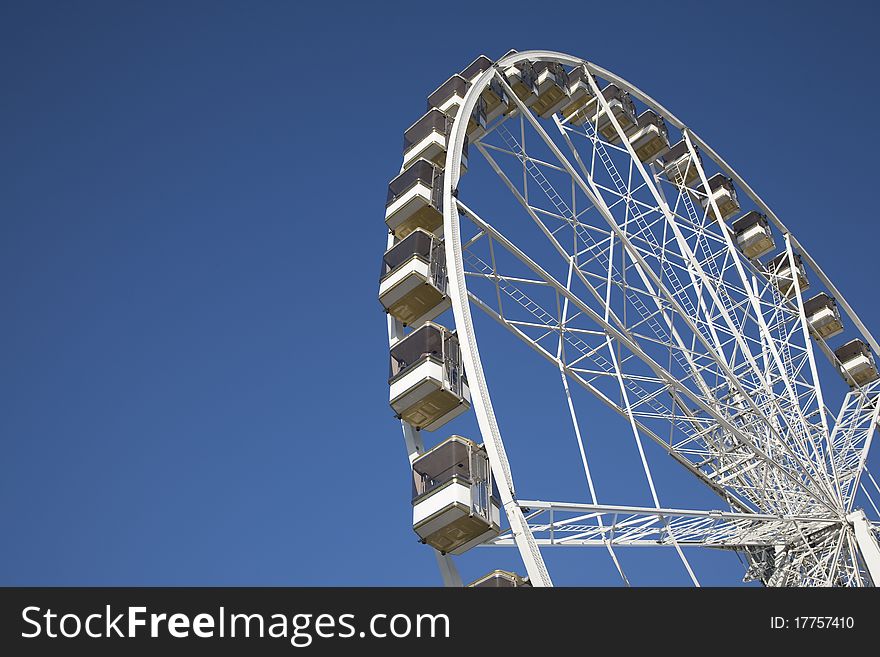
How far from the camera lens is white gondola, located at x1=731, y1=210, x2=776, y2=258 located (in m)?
24.8

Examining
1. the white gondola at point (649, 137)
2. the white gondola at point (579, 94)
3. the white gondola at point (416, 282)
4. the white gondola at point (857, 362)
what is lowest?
the white gondola at point (416, 282)

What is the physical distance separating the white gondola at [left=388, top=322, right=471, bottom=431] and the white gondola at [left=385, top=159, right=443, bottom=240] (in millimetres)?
2736

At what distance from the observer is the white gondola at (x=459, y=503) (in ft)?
38.1

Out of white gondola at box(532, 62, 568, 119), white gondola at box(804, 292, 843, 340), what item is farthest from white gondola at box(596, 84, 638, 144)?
white gondola at box(804, 292, 843, 340)

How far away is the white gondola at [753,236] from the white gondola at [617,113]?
3661mm

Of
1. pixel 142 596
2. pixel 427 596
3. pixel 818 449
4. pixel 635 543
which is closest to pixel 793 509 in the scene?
pixel 818 449

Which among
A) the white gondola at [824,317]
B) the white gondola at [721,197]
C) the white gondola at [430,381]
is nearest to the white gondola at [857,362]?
the white gondola at [824,317]

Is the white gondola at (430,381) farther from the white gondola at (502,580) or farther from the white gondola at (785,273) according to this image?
the white gondola at (785,273)

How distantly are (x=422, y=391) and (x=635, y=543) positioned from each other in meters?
3.53

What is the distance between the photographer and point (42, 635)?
21.9 ft

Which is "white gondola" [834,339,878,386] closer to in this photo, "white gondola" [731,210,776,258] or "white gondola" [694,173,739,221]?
"white gondola" [731,210,776,258]

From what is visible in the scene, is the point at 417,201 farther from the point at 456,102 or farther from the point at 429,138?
the point at 456,102

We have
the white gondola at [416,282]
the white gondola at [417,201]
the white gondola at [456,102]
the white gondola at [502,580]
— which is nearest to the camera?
the white gondola at [502,580]

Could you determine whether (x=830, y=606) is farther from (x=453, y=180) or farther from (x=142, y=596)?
(x=453, y=180)
